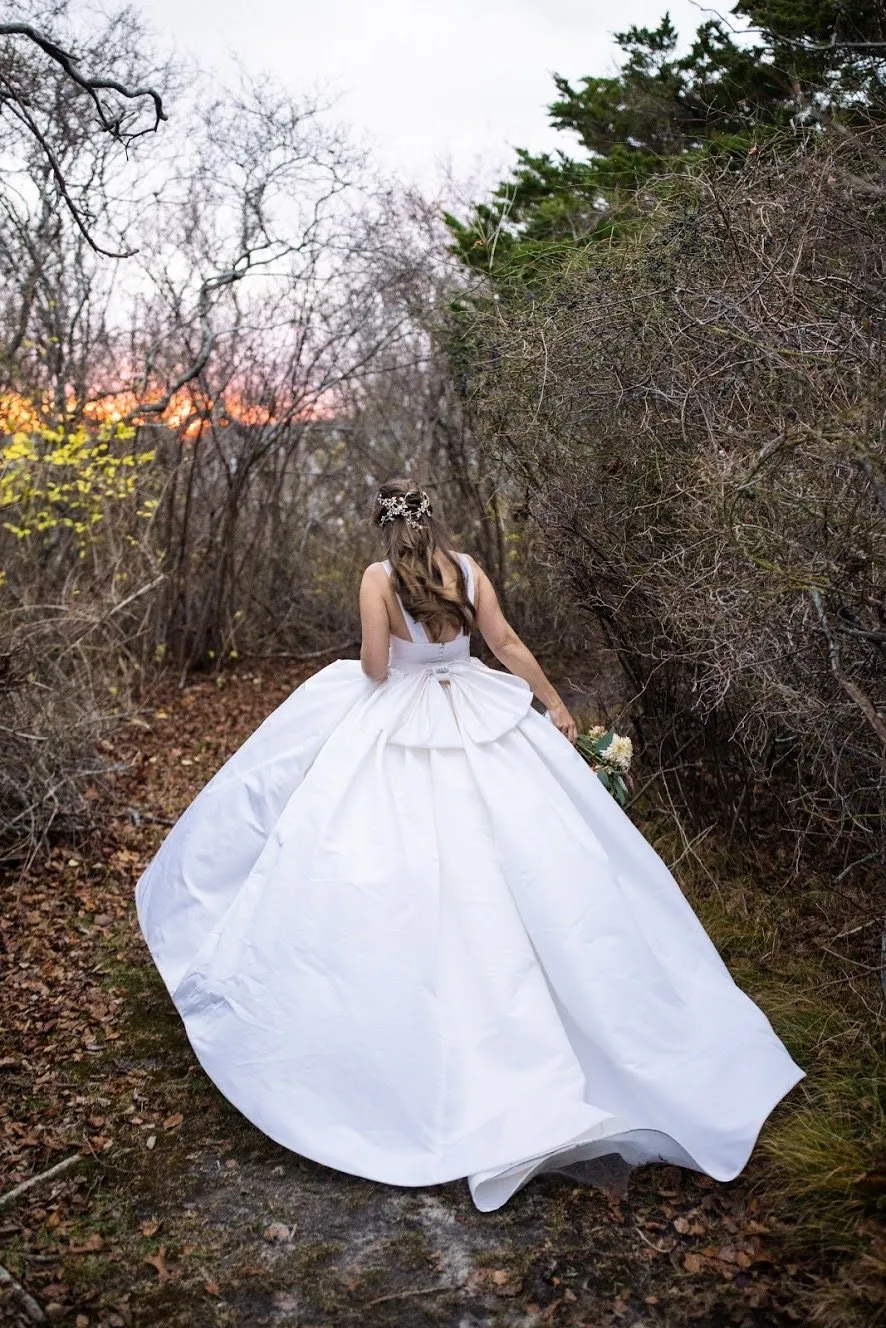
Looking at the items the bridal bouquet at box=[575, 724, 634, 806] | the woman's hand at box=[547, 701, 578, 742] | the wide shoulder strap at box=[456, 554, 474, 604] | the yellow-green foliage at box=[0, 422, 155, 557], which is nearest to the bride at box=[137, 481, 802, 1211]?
the wide shoulder strap at box=[456, 554, 474, 604]

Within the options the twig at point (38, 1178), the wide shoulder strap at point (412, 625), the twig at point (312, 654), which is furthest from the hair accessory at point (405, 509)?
the twig at point (312, 654)

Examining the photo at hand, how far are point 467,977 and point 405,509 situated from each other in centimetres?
161

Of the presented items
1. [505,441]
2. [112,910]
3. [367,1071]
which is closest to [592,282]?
[505,441]

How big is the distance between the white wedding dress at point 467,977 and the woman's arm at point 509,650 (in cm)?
14

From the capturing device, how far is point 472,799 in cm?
360

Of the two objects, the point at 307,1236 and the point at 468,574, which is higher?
the point at 468,574

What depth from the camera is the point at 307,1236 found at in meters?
2.94

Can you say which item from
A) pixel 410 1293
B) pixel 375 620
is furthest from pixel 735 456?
pixel 410 1293

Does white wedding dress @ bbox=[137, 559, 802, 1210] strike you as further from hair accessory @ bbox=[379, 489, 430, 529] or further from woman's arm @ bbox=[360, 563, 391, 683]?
hair accessory @ bbox=[379, 489, 430, 529]

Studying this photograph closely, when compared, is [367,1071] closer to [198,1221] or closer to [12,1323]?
[198,1221]

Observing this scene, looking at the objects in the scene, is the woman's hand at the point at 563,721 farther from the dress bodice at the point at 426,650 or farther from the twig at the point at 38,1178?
the twig at the point at 38,1178

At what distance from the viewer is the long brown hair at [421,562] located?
3.84 meters

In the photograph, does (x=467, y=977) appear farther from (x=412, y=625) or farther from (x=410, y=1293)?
(x=412, y=625)

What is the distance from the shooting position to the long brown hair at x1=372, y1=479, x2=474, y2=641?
3.84 m
